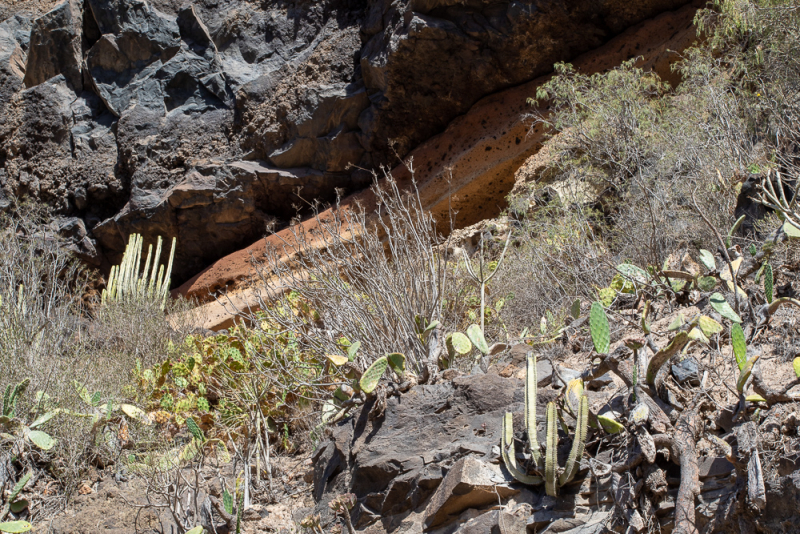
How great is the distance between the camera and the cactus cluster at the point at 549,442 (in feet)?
8.80

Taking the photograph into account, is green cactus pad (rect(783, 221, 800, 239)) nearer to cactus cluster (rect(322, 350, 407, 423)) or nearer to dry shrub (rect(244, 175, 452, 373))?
dry shrub (rect(244, 175, 452, 373))

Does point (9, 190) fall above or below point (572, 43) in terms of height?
above

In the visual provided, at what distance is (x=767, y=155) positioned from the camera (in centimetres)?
610

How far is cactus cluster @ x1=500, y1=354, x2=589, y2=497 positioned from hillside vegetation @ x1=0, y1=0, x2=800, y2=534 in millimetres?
14

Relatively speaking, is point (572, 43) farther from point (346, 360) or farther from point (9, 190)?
point (9, 190)

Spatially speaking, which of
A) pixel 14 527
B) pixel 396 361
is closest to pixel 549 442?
pixel 396 361

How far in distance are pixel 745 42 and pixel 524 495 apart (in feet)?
24.5

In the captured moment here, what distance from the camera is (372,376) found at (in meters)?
3.68

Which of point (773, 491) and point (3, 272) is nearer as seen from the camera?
point (773, 491)

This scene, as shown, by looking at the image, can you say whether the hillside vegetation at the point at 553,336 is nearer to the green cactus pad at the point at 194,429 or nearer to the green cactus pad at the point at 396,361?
the green cactus pad at the point at 396,361

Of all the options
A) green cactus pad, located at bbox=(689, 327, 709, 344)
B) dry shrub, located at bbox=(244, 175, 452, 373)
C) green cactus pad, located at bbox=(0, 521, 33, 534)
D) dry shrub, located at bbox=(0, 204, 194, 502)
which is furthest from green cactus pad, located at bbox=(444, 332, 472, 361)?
dry shrub, located at bbox=(0, 204, 194, 502)

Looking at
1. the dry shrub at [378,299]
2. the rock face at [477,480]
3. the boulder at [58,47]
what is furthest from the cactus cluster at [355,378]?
the boulder at [58,47]

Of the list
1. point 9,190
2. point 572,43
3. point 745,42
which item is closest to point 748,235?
point 745,42

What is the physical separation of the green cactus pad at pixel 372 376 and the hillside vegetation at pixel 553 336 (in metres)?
0.01
